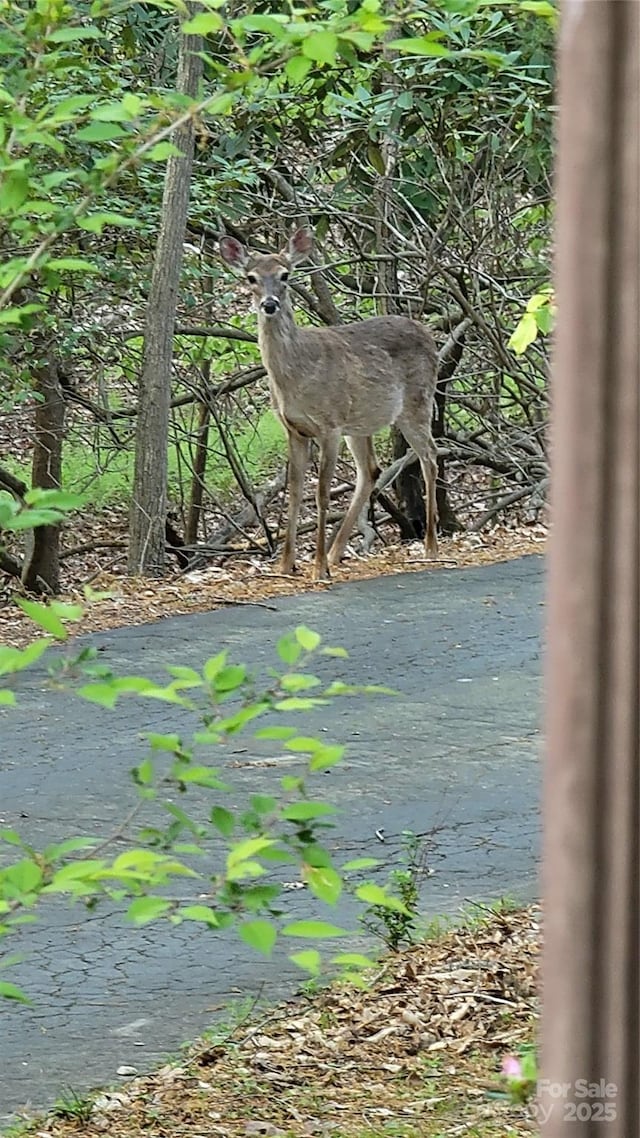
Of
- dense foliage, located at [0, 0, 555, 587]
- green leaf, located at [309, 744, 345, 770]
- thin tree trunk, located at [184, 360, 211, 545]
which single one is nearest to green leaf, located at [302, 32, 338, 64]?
green leaf, located at [309, 744, 345, 770]

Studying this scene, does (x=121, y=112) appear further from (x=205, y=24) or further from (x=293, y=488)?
(x=293, y=488)

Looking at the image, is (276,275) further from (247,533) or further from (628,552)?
(628,552)

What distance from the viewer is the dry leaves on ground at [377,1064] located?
4316 mm

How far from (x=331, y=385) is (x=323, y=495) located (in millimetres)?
946

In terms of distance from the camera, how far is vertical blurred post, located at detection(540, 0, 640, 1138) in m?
1.45

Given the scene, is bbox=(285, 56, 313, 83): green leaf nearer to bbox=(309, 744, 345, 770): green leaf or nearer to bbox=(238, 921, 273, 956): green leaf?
bbox=(309, 744, 345, 770): green leaf

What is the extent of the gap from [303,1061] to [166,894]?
4.51 ft

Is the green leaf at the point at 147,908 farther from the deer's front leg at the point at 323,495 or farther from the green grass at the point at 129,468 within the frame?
the green grass at the point at 129,468

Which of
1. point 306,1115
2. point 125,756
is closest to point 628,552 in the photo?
point 306,1115

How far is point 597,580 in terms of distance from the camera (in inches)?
57.3

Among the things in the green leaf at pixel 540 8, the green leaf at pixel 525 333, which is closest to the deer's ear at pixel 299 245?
the green leaf at pixel 525 333

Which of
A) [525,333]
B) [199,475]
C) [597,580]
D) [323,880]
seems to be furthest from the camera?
[199,475]

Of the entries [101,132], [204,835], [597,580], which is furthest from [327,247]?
[597,580]

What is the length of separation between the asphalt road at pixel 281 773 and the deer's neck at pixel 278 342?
69.4 inches
